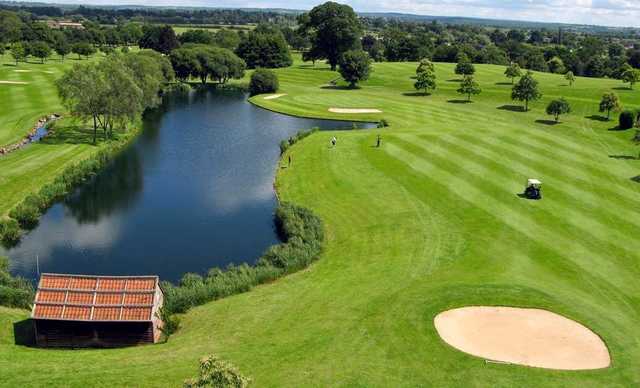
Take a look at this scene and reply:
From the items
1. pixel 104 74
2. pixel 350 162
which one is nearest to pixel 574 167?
pixel 350 162

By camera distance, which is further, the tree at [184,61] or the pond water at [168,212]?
the tree at [184,61]

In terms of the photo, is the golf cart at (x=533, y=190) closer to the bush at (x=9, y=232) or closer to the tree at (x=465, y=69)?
the bush at (x=9, y=232)

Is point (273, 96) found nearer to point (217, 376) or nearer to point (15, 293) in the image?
point (15, 293)

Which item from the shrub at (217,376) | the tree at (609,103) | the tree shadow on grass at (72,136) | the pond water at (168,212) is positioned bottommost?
the pond water at (168,212)

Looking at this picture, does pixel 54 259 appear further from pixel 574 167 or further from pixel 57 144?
pixel 574 167

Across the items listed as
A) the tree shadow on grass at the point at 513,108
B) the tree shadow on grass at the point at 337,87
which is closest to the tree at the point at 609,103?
the tree shadow on grass at the point at 513,108

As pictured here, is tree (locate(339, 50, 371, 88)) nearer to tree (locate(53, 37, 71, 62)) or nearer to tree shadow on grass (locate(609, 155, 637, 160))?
tree shadow on grass (locate(609, 155, 637, 160))

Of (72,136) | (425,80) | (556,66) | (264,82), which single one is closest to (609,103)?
(425,80)
